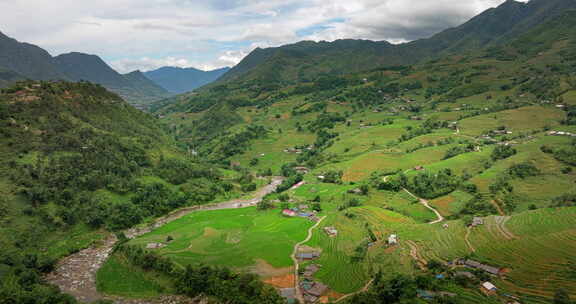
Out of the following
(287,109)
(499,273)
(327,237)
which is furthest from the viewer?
(287,109)

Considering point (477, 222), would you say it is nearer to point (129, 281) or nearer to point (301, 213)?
point (301, 213)

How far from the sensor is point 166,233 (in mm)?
62000

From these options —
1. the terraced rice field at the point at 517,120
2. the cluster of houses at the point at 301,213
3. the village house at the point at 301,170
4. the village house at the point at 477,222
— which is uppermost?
the terraced rice field at the point at 517,120

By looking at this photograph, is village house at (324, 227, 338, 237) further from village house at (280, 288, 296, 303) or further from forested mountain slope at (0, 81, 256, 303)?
forested mountain slope at (0, 81, 256, 303)

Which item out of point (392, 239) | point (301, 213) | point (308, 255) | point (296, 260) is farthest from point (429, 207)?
point (296, 260)

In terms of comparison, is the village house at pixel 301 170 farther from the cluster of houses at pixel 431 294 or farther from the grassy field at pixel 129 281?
the cluster of houses at pixel 431 294


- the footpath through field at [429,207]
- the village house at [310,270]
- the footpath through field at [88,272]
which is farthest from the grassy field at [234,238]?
the footpath through field at [429,207]

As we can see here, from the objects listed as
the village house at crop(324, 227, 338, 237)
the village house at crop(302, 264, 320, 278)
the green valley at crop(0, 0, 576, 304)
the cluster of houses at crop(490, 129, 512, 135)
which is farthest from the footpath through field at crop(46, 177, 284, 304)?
the cluster of houses at crop(490, 129, 512, 135)

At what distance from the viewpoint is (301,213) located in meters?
64.6

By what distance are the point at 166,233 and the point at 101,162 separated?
87.6 ft

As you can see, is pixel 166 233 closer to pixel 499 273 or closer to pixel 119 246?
pixel 119 246

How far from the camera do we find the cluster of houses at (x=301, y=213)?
62.1 meters

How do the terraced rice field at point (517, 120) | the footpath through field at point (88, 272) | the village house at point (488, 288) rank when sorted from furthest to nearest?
1. the terraced rice field at point (517, 120)
2. the footpath through field at point (88, 272)
3. the village house at point (488, 288)

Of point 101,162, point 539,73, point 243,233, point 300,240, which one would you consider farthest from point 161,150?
point 539,73
